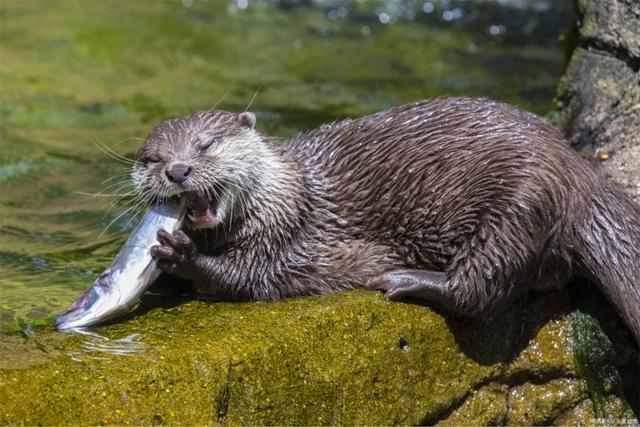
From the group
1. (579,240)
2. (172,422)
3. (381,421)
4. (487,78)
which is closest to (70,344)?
(172,422)

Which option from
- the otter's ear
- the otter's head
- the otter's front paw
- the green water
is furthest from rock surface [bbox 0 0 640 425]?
the green water

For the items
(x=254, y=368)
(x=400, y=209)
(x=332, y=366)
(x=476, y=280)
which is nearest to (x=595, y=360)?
(x=476, y=280)

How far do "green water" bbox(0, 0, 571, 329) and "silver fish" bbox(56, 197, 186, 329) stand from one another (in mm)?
528

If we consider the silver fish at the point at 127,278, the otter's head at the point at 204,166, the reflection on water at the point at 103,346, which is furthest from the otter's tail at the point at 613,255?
the reflection on water at the point at 103,346

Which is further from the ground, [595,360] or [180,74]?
[595,360]

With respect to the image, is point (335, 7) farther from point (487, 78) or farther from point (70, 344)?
point (70, 344)

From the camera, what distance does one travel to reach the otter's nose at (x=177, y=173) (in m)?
3.59

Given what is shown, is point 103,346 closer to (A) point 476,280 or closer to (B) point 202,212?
(B) point 202,212

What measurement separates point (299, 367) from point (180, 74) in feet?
15.6

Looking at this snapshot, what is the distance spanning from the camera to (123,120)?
6789mm

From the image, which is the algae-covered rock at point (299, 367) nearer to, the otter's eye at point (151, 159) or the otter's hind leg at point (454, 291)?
the otter's hind leg at point (454, 291)

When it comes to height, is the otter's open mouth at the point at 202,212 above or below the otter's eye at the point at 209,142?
below

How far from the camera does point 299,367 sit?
3.38 meters

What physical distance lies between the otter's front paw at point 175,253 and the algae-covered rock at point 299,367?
131mm
